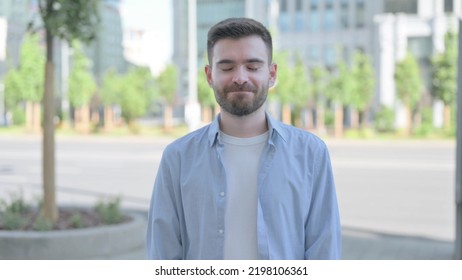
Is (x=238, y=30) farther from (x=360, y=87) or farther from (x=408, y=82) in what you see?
(x=408, y=82)

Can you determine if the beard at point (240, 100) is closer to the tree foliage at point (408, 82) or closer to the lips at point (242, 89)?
the lips at point (242, 89)

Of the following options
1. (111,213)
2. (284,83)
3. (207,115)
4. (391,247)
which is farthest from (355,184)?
(207,115)

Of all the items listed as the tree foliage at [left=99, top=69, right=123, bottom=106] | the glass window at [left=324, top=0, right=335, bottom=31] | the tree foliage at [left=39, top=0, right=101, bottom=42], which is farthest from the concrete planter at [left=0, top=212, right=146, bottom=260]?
the glass window at [left=324, top=0, right=335, bottom=31]

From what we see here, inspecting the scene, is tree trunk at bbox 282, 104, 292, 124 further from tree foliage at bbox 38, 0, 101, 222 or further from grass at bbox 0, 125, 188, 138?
tree foliage at bbox 38, 0, 101, 222

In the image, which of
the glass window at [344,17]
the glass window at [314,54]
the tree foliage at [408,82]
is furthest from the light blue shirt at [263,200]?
the glass window at [344,17]

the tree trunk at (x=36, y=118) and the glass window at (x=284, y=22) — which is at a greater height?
the glass window at (x=284, y=22)

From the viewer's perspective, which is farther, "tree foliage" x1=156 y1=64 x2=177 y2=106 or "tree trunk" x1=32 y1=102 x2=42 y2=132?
"tree foliage" x1=156 y1=64 x2=177 y2=106

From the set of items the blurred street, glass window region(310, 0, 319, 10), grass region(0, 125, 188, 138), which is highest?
glass window region(310, 0, 319, 10)

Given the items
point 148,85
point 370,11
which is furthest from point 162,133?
point 370,11

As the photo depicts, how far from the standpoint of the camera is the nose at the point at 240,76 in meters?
2.08

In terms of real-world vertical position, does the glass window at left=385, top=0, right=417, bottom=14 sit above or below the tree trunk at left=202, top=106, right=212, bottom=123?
above

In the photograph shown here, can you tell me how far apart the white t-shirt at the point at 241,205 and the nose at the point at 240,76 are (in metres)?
0.25

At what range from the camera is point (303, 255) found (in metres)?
2.23

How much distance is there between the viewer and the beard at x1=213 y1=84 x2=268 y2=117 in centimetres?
210
